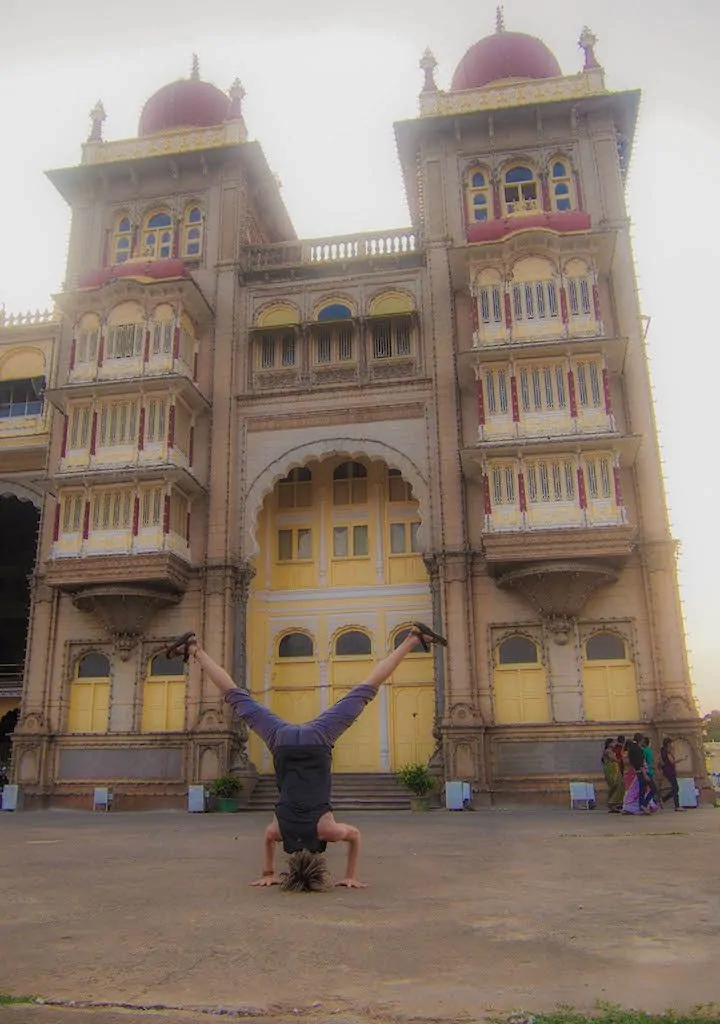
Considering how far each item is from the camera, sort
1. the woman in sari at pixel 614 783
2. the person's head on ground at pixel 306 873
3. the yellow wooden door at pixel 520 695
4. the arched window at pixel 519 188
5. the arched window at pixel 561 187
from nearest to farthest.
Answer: the person's head on ground at pixel 306 873 < the woman in sari at pixel 614 783 < the yellow wooden door at pixel 520 695 < the arched window at pixel 561 187 < the arched window at pixel 519 188

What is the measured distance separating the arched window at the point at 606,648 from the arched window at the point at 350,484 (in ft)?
25.9

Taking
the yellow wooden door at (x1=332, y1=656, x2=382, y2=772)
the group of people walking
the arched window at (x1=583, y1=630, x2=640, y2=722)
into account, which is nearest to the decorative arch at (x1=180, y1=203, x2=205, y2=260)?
the yellow wooden door at (x1=332, y1=656, x2=382, y2=772)

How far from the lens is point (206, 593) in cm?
2286

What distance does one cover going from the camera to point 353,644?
24484 millimetres

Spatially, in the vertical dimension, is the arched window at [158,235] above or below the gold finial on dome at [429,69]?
below

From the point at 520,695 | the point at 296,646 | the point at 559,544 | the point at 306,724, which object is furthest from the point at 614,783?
the point at 306,724

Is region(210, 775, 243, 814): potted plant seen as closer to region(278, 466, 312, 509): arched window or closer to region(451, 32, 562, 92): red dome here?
region(278, 466, 312, 509): arched window

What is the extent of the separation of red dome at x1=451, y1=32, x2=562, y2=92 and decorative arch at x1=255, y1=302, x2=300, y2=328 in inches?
360

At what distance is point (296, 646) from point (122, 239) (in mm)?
13851

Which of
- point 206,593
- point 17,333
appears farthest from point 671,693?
point 17,333

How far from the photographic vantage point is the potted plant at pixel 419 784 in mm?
19719

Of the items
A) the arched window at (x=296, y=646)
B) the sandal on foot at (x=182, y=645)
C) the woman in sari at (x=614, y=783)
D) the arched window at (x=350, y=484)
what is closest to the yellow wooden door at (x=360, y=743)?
the arched window at (x=296, y=646)

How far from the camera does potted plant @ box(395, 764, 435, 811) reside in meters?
19.7

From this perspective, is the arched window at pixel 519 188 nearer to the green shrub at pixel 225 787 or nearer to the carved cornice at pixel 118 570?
the carved cornice at pixel 118 570
